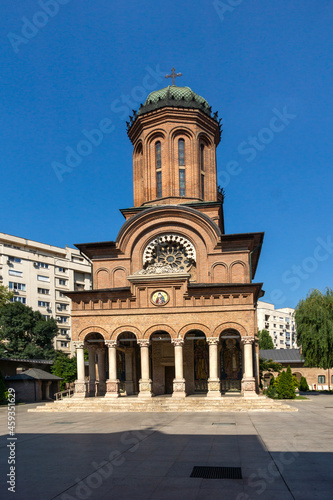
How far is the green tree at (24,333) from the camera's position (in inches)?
2095

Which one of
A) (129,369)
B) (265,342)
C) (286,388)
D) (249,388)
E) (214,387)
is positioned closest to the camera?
(249,388)

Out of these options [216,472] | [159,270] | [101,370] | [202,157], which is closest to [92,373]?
[101,370]

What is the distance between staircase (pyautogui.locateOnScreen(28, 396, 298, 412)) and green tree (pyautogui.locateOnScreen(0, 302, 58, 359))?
88.1 ft

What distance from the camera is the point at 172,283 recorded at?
1135 inches

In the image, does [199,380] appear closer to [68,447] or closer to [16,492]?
[68,447]

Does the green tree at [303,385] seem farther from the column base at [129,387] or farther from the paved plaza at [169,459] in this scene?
the paved plaza at [169,459]

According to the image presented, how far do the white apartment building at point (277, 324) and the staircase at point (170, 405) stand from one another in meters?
68.0

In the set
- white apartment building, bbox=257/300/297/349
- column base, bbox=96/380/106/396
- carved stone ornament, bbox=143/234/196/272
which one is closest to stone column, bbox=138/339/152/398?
column base, bbox=96/380/106/396

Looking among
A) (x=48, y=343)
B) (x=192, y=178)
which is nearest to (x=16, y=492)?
(x=192, y=178)

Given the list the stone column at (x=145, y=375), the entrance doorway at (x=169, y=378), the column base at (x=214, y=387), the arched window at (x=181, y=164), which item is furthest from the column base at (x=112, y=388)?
the arched window at (x=181, y=164)

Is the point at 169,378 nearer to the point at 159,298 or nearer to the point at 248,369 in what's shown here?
the point at 159,298

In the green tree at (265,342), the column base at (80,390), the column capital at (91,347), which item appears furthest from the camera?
the green tree at (265,342)

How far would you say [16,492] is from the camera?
28.0 ft

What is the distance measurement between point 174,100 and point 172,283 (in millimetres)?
14476
